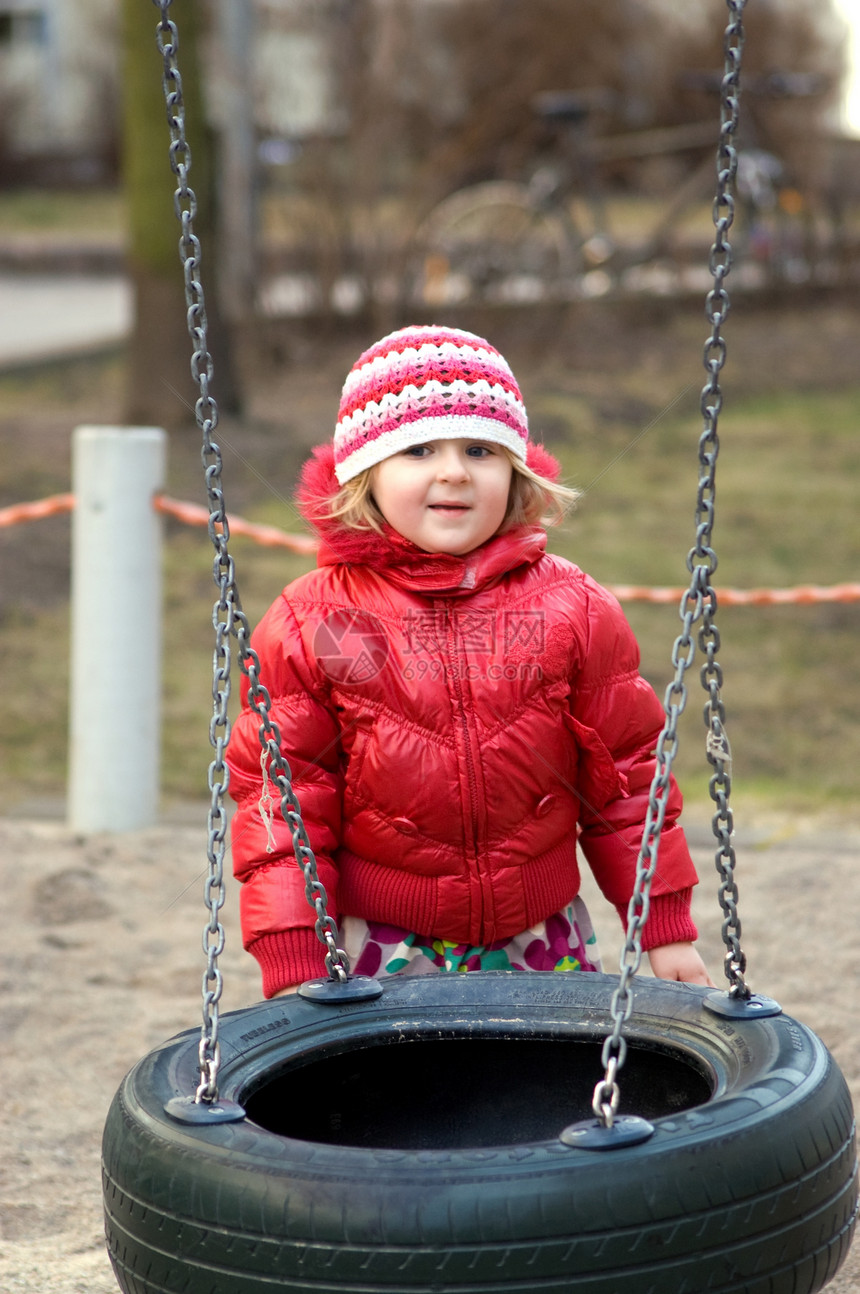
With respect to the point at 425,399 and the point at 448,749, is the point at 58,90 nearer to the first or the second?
the point at 425,399

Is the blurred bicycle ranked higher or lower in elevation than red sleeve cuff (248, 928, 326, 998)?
higher

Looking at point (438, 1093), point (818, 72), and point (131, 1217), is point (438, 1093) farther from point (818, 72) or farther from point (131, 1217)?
point (818, 72)

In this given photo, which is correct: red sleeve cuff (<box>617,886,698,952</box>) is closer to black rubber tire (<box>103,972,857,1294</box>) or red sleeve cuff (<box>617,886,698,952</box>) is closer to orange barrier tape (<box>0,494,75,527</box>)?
black rubber tire (<box>103,972,857,1294</box>)

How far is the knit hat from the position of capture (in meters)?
2.46

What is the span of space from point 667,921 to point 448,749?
45 cm

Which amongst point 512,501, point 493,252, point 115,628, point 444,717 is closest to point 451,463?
point 512,501

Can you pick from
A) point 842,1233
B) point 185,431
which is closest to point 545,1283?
point 842,1233

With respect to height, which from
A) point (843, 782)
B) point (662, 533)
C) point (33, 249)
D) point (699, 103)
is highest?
point (699, 103)

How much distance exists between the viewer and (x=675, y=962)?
2.52 meters

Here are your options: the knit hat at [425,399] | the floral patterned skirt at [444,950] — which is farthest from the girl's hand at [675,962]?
the knit hat at [425,399]

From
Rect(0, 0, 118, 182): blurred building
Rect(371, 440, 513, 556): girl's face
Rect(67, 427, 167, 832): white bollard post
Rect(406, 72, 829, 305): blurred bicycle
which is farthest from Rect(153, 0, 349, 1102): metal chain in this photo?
Rect(0, 0, 118, 182): blurred building

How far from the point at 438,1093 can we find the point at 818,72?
2000 cm

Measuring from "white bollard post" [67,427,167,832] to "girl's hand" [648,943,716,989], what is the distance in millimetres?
2750

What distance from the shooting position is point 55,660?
7.29m
